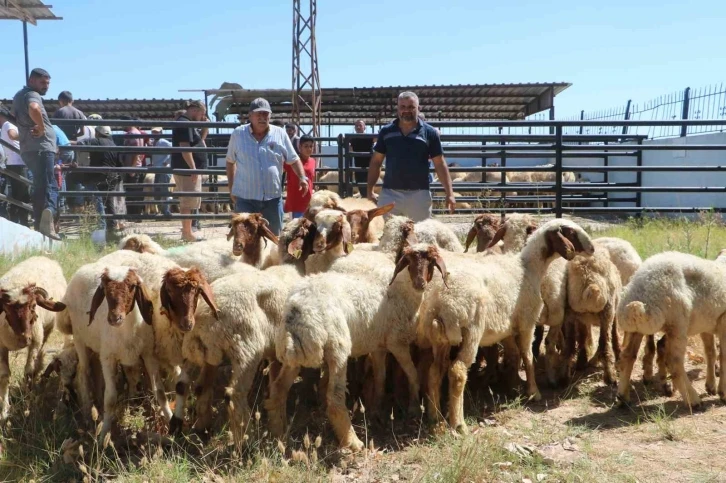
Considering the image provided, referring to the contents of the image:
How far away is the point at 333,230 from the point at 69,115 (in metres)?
7.91

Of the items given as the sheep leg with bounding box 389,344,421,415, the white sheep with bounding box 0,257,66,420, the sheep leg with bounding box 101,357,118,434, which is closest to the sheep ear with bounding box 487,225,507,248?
the sheep leg with bounding box 389,344,421,415

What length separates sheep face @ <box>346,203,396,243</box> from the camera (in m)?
6.97

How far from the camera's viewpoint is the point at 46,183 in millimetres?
10141

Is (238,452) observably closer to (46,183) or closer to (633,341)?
(633,341)

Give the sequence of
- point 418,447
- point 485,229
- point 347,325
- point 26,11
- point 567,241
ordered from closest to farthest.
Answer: point 418,447 → point 347,325 → point 567,241 → point 485,229 → point 26,11

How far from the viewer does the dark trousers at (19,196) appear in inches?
444

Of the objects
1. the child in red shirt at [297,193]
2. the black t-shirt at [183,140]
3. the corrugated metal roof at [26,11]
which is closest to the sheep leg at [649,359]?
the child in red shirt at [297,193]

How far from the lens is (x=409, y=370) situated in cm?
523

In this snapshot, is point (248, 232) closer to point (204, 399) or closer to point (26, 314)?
point (204, 399)

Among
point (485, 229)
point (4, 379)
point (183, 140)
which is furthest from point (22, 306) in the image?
point (183, 140)

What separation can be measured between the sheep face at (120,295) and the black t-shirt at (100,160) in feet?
26.8

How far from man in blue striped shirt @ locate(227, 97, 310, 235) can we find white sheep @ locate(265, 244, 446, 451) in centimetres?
260

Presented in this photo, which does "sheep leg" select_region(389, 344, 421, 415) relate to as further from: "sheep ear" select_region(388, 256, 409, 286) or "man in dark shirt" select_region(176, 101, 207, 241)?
"man in dark shirt" select_region(176, 101, 207, 241)

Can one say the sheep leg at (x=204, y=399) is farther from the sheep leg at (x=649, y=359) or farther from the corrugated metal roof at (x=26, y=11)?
the corrugated metal roof at (x=26, y=11)
